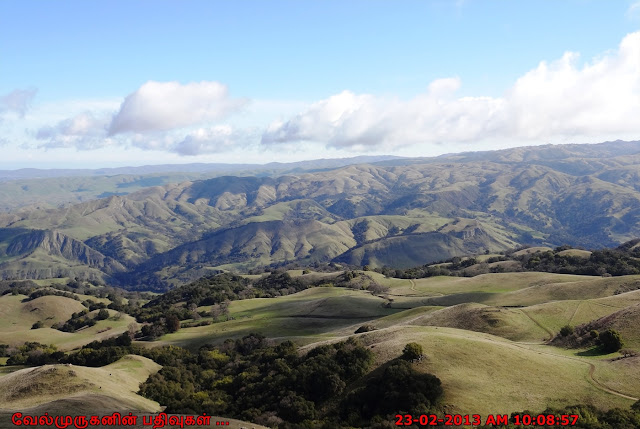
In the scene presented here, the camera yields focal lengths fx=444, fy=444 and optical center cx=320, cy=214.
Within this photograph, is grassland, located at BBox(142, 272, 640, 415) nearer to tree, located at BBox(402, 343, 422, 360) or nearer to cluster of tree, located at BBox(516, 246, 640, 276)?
tree, located at BBox(402, 343, 422, 360)

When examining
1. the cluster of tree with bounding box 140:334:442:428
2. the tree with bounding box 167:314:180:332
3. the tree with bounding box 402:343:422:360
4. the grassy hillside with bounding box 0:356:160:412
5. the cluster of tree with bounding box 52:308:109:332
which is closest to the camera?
the cluster of tree with bounding box 140:334:442:428

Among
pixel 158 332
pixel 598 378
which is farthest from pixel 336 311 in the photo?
pixel 598 378

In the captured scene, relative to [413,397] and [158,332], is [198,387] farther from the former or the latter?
[158,332]

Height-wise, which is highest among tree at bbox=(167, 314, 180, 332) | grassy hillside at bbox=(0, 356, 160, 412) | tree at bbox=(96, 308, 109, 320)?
grassy hillside at bbox=(0, 356, 160, 412)

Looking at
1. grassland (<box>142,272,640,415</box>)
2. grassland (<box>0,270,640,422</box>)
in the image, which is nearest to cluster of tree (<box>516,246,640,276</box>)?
grassland (<box>142,272,640,415</box>)

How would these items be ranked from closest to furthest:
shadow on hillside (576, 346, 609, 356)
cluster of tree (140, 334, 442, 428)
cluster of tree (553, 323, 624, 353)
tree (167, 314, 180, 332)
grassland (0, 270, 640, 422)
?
1. cluster of tree (140, 334, 442, 428)
2. grassland (0, 270, 640, 422)
3. cluster of tree (553, 323, 624, 353)
4. shadow on hillside (576, 346, 609, 356)
5. tree (167, 314, 180, 332)

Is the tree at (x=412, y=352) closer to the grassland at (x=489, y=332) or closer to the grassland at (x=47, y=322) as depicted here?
the grassland at (x=489, y=332)
